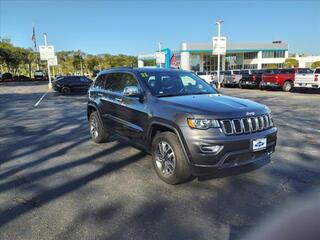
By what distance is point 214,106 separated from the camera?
4.66m

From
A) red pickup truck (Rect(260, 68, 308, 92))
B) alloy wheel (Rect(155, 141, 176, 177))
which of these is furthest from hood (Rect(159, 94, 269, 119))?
red pickup truck (Rect(260, 68, 308, 92))

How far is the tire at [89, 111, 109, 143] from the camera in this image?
719 centimetres

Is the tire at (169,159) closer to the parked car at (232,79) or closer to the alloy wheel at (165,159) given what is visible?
the alloy wheel at (165,159)

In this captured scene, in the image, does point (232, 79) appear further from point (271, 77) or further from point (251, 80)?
point (271, 77)

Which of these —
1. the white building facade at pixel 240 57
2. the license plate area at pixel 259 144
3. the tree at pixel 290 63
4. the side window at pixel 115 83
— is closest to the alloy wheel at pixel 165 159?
the license plate area at pixel 259 144

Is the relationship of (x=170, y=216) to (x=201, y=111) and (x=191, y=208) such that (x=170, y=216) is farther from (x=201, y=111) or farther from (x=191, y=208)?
(x=201, y=111)

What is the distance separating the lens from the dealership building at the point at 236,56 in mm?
66500

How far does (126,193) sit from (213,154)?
139cm

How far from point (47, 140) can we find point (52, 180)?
312cm

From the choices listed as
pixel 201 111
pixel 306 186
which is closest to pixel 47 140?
pixel 201 111

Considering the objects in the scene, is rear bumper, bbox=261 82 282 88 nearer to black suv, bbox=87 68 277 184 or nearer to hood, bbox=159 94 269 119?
black suv, bbox=87 68 277 184

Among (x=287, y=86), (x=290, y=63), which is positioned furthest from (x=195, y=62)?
(x=287, y=86)

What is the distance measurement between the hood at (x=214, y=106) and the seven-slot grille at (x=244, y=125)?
72 millimetres

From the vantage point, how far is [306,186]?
15.8 ft
